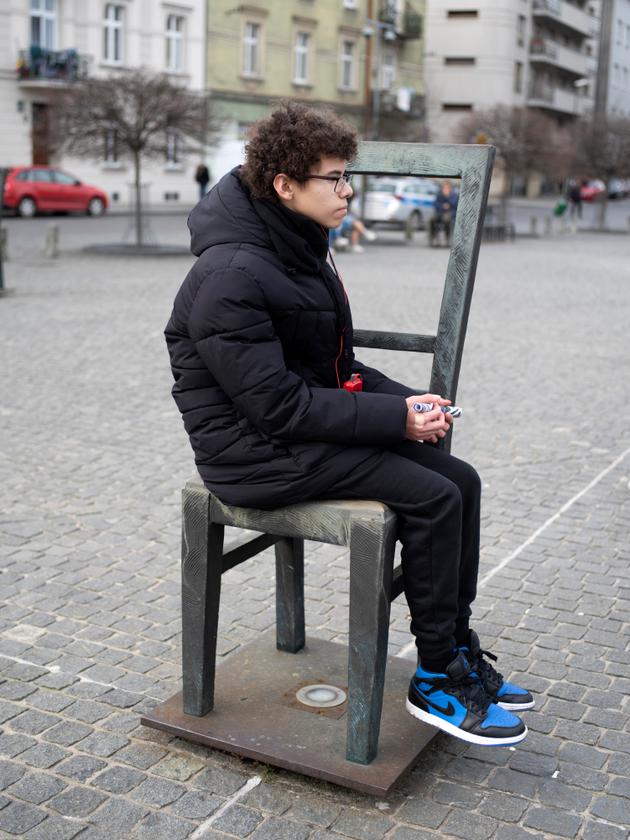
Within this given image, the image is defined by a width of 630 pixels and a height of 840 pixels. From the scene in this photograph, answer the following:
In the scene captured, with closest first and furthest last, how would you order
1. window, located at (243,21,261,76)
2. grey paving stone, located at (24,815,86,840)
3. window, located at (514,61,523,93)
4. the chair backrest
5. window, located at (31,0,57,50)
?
grey paving stone, located at (24,815,86,840) < the chair backrest < window, located at (31,0,57,50) < window, located at (243,21,261,76) < window, located at (514,61,523,93)

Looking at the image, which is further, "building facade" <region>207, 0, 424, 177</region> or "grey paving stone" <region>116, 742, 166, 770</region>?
"building facade" <region>207, 0, 424, 177</region>

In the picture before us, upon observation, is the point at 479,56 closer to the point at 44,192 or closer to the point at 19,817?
the point at 44,192

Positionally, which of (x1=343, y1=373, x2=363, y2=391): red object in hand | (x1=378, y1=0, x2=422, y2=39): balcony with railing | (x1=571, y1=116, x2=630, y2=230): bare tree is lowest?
(x1=343, y1=373, x2=363, y2=391): red object in hand

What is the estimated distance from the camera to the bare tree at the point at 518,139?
34.3m

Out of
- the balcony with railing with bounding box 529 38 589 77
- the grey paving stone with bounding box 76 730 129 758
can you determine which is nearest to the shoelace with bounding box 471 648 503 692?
the grey paving stone with bounding box 76 730 129 758

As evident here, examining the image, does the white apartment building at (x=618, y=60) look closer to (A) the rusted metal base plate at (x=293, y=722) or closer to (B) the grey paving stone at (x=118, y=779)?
(A) the rusted metal base plate at (x=293, y=722)

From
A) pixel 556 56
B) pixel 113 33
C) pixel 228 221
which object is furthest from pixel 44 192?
pixel 556 56

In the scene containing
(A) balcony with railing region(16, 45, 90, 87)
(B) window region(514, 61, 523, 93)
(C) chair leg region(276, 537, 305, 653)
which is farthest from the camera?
(B) window region(514, 61, 523, 93)

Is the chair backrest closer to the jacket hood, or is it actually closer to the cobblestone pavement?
the jacket hood

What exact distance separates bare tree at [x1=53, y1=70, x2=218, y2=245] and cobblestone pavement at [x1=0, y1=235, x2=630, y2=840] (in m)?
12.6

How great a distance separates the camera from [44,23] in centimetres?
3747

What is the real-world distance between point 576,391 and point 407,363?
5.33ft

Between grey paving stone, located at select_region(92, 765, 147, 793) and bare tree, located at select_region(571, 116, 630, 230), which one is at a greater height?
Answer: bare tree, located at select_region(571, 116, 630, 230)

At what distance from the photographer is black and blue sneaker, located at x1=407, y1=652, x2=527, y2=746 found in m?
3.12
